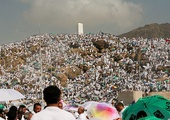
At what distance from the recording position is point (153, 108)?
5.56ft

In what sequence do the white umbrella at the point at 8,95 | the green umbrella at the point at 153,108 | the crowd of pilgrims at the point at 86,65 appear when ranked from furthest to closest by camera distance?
the crowd of pilgrims at the point at 86,65, the white umbrella at the point at 8,95, the green umbrella at the point at 153,108

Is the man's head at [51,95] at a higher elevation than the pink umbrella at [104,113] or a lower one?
higher

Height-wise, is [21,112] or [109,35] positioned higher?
[109,35]

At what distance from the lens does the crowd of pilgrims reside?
46750 mm

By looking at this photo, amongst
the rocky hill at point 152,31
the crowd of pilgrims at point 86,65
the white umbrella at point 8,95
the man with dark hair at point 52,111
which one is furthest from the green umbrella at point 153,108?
the rocky hill at point 152,31

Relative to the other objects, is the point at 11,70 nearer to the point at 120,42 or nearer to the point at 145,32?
the point at 120,42

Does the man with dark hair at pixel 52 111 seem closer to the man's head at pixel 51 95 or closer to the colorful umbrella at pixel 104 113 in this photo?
the man's head at pixel 51 95

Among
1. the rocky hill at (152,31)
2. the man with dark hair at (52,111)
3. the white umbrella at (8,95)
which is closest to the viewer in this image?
the man with dark hair at (52,111)

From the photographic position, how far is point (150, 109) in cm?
169

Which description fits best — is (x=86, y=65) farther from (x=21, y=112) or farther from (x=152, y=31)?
(x=152, y=31)

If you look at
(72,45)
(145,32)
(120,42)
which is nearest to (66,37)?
(72,45)

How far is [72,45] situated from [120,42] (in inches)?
289

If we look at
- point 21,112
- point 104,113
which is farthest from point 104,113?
point 21,112

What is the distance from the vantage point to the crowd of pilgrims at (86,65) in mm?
46750
